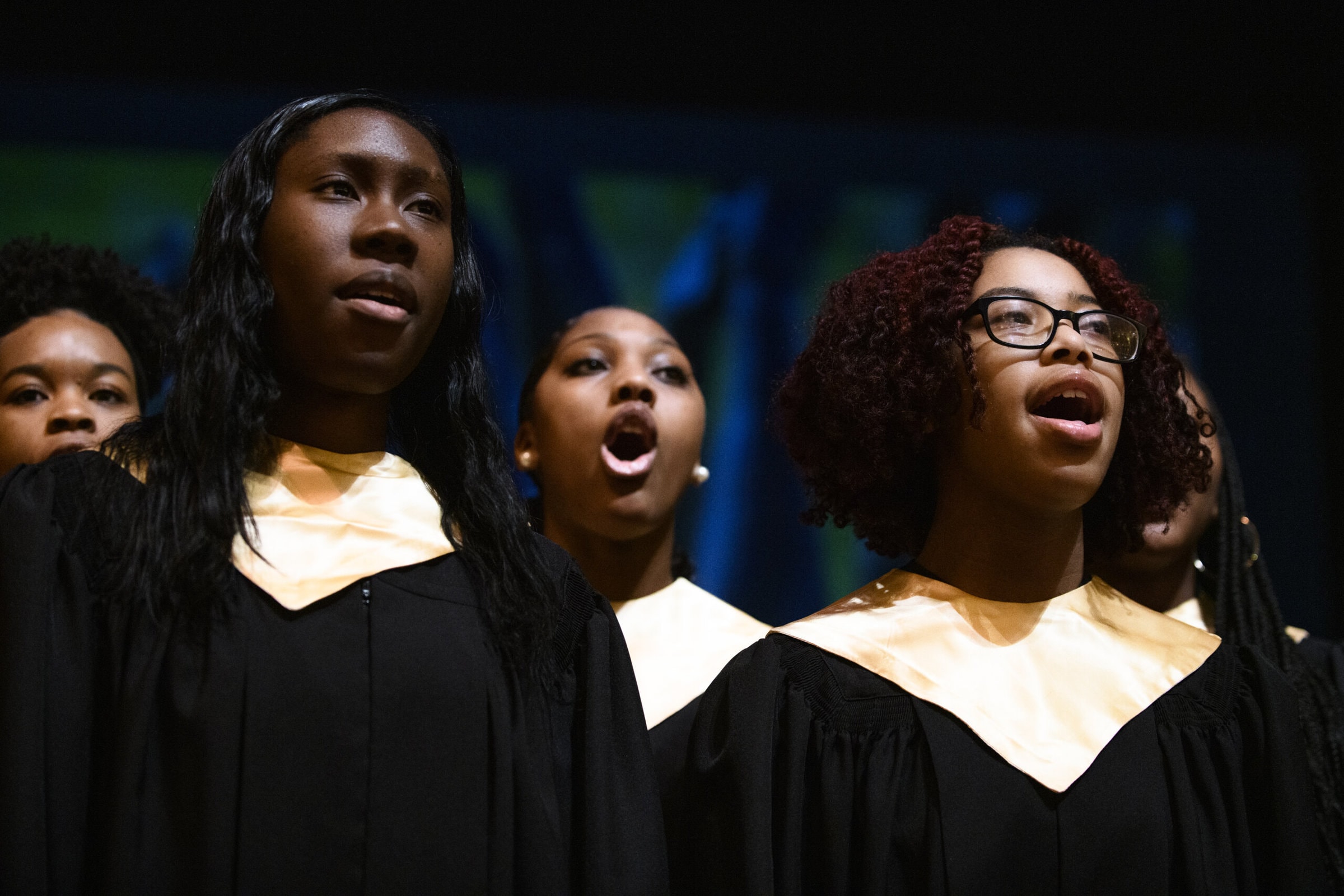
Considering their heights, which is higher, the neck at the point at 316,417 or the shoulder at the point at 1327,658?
the neck at the point at 316,417

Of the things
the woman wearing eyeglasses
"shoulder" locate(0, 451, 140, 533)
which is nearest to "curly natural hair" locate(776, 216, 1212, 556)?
the woman wearing eyeglasses

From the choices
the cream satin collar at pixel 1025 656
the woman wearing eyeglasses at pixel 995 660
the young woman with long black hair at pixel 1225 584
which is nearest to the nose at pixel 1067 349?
the woman wearing eyeglasses at pixel 995 660

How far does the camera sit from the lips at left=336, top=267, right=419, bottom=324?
1678 mm

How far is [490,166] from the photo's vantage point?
3.86 meters

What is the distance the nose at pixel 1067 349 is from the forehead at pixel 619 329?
0.99 metres

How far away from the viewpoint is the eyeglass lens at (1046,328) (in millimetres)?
2000

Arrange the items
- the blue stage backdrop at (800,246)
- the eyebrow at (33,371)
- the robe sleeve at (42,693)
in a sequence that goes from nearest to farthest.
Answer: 1. the robe sleeve at (42,693)
2. the eyebrow at (33,371)
3. the blue stage backdrop at (800,246)

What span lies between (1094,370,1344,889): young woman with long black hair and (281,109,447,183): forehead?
5.14 feet

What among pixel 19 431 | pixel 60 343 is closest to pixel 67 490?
pixel 19 431

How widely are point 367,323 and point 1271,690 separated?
1524 millimetres

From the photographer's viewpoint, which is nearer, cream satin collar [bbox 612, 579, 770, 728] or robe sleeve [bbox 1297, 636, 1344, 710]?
cream satin collar [bbox 612, 579, 770, 728]

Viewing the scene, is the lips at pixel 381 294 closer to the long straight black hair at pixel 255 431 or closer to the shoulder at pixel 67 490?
the long straight black hair at pixel 255 431

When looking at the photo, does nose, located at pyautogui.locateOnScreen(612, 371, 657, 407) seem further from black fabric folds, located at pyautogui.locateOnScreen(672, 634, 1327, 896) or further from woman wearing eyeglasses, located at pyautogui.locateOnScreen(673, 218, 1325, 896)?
black fabric folds, located at pyautogui.locateOnScreen(672, 634, 1327, 896)

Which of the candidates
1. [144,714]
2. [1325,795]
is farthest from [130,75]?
[1325,795]
